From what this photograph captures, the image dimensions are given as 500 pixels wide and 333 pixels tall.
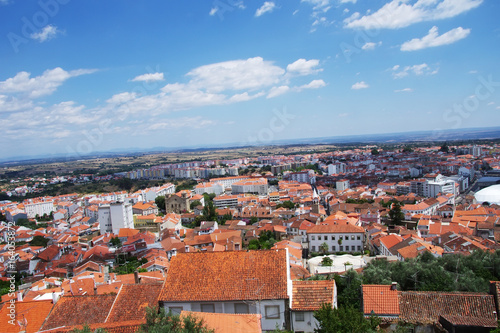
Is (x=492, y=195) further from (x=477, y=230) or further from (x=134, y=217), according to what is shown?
(x=134, y=217)

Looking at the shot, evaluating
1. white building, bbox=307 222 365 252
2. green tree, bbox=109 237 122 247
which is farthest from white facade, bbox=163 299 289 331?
green tree, bbox=109 237 122 247

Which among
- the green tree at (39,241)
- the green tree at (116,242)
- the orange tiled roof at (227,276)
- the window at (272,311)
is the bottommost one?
the green tree at (39,241)

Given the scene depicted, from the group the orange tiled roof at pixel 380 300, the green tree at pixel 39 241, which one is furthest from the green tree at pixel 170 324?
the green tree at pixel 39 241

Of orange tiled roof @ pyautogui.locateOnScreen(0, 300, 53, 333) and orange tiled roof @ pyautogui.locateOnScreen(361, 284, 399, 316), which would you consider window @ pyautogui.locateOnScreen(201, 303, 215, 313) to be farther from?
orange tiled roof @ pyautogui.locateOnScreen(0, 300, 53, 333)

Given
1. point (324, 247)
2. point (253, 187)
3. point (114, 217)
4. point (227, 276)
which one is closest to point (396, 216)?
point (324, 247)

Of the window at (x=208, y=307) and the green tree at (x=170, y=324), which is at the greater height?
the green tree at (x=170, y=324)

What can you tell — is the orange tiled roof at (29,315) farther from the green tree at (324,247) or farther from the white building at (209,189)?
the white building at (209,189)
